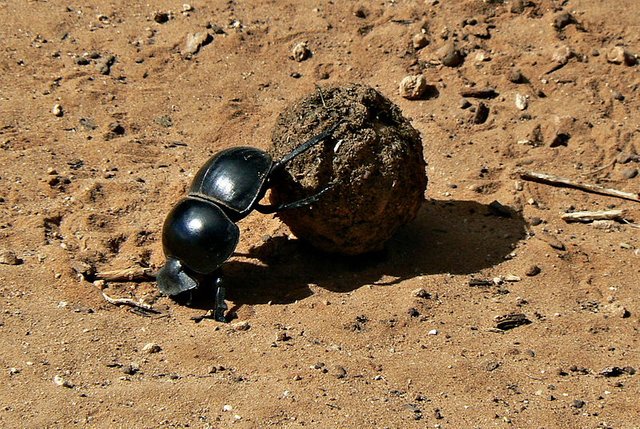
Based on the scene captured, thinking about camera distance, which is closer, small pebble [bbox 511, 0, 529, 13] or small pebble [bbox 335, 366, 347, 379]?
small pebble [bbox 335, 366, 347, 379]

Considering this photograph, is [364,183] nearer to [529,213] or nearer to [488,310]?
[488,310]

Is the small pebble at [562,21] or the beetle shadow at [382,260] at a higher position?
the small pebble at [562,21]

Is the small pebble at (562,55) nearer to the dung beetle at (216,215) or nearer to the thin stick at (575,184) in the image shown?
the thin stick at (575,184)

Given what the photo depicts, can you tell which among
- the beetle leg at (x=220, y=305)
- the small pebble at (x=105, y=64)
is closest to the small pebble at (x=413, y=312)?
the beetle leg at (x=220, y=305)

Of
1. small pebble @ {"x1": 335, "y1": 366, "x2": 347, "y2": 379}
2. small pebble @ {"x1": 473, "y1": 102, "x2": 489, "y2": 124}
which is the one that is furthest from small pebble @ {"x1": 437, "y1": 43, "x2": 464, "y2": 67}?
small pebble @ {"x1": 335, "y1": 366, "x2": 347, "y2": 379}

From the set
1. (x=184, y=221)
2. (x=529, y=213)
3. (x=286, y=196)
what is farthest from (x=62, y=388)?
(x=529, y=213)

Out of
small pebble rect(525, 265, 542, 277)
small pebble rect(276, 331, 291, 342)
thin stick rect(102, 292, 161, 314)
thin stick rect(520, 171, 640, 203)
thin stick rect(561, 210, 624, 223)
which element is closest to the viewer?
small pebble rect(276, 331, 291, 342)

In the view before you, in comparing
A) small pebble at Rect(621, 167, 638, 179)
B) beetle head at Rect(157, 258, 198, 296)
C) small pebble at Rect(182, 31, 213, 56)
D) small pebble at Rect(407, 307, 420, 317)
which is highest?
small pebble at Rect(182, 31, 213, 56)

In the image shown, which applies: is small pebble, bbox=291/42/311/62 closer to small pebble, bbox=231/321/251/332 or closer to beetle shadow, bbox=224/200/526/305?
beetle shadow, bbox=224/200/526/305
